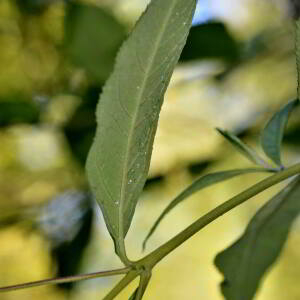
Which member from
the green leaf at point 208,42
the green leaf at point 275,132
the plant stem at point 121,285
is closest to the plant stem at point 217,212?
the plant stem at point 121,285

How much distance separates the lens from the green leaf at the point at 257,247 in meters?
0.53

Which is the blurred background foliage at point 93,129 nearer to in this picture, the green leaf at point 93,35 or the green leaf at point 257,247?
the green leaf at point 93,35

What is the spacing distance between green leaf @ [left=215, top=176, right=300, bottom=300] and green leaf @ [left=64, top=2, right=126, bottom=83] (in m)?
0.43

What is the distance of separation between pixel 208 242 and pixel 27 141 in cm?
40

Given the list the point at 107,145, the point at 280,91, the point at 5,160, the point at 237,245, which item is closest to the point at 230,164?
the point at 280,91

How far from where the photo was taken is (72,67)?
3.18 feet

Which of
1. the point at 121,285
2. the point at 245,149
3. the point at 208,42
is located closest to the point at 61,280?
the point at 121,285

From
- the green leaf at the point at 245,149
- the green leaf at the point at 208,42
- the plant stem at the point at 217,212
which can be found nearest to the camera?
the plant stem at the point at 217,212

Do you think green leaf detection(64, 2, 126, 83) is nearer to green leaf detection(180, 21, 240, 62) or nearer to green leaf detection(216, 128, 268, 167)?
green leaf detection(180, 21, 240, 62)

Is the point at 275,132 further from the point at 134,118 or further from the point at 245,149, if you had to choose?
the point at 134,118

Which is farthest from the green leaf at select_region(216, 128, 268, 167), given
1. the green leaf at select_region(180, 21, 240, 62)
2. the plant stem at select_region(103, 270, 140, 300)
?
the green leaf at select_region(180, 21, 240, 62)

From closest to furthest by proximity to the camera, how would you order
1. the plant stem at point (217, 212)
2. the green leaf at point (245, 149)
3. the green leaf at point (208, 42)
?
the plant stem at point (217, 212) → the green leaf at point (245, 149) → the green leaf at point (208, 42)

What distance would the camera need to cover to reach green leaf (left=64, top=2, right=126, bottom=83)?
36.2 inches

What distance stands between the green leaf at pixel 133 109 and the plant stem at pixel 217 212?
0.02 metres
